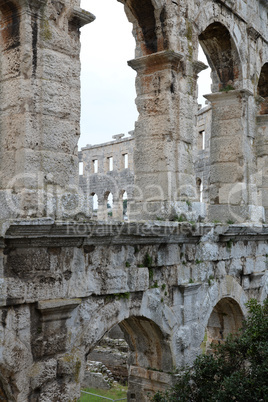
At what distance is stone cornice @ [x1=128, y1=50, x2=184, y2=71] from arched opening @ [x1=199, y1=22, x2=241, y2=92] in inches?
86.4

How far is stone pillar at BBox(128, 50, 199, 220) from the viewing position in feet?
23.8

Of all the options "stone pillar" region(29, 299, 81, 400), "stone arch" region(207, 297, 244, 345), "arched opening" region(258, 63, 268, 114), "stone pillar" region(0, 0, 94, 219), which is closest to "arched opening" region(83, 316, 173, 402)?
"stone pillar" region(29, 299, 81, 400)

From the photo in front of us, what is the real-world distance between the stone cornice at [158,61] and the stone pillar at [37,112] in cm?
178

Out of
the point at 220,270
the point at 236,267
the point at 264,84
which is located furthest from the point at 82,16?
the point at 264,84

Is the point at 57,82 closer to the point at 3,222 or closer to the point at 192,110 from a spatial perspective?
the point at 3,222

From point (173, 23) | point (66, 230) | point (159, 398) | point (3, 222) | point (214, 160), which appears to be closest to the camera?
point (3, 222)

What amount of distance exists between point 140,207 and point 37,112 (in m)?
2.44

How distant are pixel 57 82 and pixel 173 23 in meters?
2.62

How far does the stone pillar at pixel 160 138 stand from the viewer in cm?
727

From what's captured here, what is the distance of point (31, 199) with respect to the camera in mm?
5352

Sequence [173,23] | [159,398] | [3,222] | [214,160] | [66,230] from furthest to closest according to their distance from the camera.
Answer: [214,160], [173,23], [159,398], [66,230], [3,222]

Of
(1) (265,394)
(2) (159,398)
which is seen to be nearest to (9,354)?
(2) (159,398)

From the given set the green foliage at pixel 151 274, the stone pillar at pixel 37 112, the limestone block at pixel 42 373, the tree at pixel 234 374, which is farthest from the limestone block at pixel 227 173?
the limestone block at pixel 42 373

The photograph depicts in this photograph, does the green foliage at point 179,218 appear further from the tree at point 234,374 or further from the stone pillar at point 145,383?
the stone pillar at point 145,383
